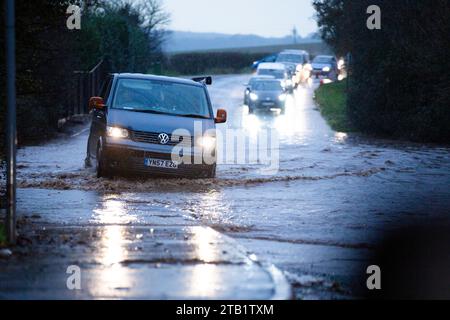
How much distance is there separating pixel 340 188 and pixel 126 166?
12.1 feet

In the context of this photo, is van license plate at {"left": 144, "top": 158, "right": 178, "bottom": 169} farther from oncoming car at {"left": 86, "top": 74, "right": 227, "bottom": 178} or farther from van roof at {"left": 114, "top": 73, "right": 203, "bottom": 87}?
van roof at {"left": 114, "top": 73, "right": 203, "bottom": 87}

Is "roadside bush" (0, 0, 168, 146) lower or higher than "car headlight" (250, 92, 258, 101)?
higher

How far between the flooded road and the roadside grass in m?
8.68

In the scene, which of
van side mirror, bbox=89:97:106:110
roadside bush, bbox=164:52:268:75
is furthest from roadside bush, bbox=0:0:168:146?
roadside bush, bbox=164:52:268:75

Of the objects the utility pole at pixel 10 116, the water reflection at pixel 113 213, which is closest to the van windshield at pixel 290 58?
the water reflection at pixel 113 213

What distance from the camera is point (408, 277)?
9414 millimetres

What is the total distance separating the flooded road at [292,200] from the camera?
1060cm

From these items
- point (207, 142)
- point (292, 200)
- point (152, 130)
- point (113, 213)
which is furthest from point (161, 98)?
point (113, 213)

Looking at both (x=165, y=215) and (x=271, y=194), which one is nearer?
(x=165, y=215)

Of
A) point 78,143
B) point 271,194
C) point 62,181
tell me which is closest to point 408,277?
point 271,194

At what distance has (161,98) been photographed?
17984mm

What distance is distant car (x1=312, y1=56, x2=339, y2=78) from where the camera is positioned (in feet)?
235

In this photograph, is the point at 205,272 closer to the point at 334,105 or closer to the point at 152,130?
the point at 152,130

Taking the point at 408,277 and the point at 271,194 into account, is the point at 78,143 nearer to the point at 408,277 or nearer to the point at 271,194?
the point at 271,194
